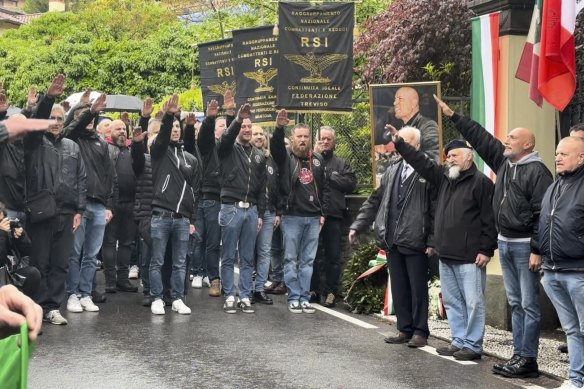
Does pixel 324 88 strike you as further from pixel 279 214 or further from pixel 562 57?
pixel 562 57

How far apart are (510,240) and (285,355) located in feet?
7.00

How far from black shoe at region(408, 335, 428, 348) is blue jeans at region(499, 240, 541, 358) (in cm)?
123

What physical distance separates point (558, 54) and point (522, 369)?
Result: 9.90ft

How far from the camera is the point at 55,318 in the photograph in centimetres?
1088

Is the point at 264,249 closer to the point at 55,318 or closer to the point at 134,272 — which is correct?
the point at 55,318

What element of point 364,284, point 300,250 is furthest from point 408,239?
point 300,250

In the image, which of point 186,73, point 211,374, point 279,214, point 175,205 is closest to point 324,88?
point 279,214

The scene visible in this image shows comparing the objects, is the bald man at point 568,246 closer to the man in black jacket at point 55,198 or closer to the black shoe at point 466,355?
the black shoe at point 466,355

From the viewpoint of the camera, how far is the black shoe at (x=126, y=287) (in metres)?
14.0

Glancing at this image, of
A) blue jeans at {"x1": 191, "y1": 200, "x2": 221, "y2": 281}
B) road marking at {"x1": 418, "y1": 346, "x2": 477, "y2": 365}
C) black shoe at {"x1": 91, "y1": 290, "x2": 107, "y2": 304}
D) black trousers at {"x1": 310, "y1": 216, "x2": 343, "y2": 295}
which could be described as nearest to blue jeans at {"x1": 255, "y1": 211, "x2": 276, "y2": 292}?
black trousers at {"x1": 310, "y1": 216, "x2": 343, "y2": 295}

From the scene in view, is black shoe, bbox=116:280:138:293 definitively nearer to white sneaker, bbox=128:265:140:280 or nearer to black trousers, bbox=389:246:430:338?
white sneaker, bbox=128:265:140:280

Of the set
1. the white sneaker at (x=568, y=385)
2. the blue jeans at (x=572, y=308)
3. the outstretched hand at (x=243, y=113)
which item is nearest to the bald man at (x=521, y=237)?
the blue jeans at (x=572, y=308)

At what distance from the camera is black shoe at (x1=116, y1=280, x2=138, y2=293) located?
550 inches

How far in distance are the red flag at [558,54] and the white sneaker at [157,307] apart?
4.67 m
